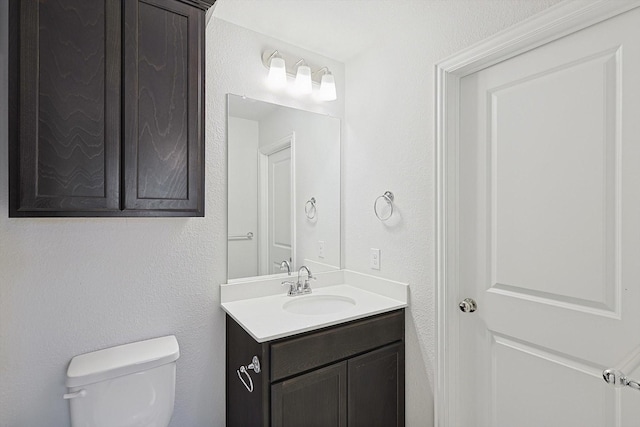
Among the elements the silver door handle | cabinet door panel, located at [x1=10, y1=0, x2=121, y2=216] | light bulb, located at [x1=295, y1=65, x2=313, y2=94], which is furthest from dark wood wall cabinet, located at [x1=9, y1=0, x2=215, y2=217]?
the silver door handle

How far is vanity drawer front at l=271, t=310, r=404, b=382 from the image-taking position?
1.35 m

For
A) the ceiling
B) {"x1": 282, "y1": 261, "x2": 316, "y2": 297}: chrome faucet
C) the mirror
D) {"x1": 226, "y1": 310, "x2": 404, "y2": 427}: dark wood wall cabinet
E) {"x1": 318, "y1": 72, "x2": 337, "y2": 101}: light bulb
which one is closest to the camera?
{"x1": 226, "y1": 310, "x2": 404, "y2": 427}: dark wood wall cabinet

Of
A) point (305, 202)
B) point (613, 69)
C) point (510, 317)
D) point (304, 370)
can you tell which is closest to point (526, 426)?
point (510, 317)

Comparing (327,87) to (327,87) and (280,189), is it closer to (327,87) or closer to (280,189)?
(327,87)

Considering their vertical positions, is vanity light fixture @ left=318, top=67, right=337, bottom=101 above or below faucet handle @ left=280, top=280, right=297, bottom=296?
above

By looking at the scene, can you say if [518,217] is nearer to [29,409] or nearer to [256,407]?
[256,407]

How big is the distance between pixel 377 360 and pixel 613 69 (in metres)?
1.49

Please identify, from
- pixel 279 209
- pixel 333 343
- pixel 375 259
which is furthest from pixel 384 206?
pixel 333 343

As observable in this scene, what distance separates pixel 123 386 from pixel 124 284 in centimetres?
42

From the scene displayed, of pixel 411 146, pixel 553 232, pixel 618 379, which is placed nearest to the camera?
pixel 618 379

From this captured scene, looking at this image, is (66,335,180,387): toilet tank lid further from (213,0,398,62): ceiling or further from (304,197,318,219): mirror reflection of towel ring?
(213,0,398,62): ceiling

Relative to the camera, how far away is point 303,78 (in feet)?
6.26

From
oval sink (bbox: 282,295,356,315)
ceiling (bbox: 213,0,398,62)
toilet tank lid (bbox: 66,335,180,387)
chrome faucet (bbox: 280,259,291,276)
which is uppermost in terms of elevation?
ceiling (bbox: 213,0,398,62)

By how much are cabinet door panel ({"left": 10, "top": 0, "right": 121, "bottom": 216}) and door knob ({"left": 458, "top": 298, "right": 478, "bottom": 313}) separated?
152cm
